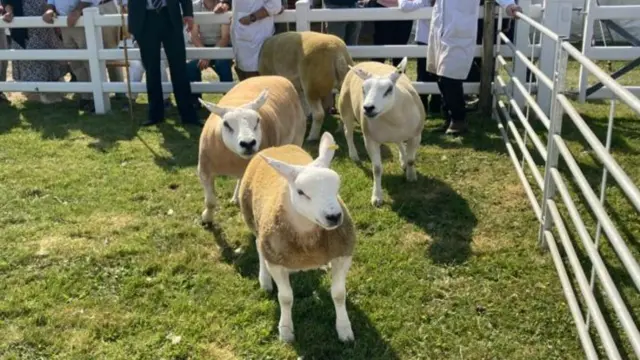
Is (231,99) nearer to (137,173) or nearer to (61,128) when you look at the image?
(137,173)

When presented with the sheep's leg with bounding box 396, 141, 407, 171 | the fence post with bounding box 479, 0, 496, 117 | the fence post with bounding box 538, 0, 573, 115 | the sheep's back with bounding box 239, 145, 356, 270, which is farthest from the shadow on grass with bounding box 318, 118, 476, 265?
the fence post with bounding box 538, 0, 573, 115

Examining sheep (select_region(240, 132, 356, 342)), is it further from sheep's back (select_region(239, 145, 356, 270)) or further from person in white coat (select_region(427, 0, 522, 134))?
person in white coat (select_region(427, 0, 522, 134))

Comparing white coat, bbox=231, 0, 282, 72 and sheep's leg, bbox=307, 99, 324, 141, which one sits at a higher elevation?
white coat, bbox=231, 0, 282, 72

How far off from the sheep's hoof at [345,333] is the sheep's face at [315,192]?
697 mm

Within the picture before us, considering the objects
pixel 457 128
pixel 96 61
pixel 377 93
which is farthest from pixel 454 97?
pixel 96 61

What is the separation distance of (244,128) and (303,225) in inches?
54.4

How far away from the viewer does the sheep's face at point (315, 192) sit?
3.24m

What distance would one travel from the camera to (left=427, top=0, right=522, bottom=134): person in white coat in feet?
22.7

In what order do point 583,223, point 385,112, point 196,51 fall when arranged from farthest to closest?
point 196,51 < point 385,112 < point 583,223

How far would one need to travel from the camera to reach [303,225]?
351 centimetres

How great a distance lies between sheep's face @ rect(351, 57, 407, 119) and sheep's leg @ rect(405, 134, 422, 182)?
1.86ft

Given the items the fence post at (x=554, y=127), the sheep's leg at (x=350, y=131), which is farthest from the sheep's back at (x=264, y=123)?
the fence post at (x=554, y=127)

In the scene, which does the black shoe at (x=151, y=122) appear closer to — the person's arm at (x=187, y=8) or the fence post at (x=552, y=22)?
the person's arm at (x=187, y=8)

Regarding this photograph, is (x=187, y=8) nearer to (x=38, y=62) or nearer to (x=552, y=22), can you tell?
(x=38, y=62)
